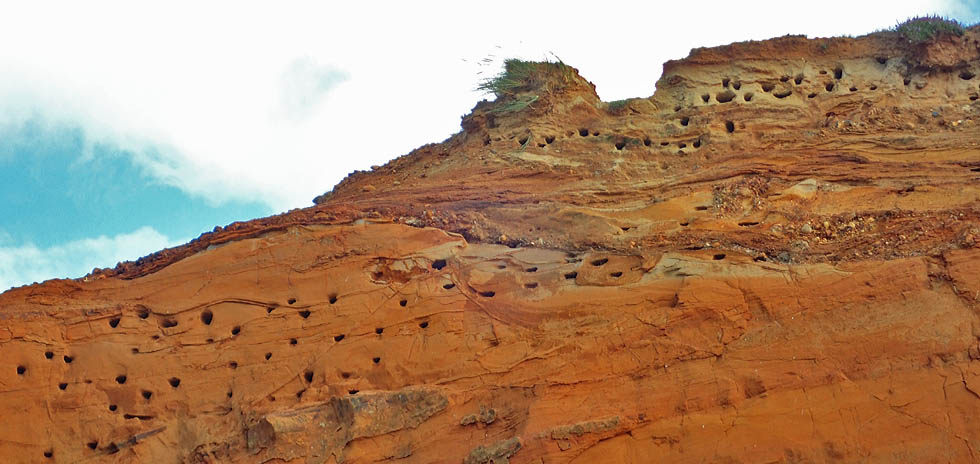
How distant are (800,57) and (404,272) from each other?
24.1 feet

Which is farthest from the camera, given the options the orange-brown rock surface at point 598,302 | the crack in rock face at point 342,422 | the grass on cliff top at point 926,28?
the grass on cliff top at point 926,28

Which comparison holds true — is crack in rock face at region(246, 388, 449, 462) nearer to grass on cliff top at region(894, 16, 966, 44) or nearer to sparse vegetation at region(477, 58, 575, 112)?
sparse vegetation at region(477, 58, 575, 112)

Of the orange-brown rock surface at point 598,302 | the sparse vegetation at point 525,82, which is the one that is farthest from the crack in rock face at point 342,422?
the sparse vegetation at point 525,82

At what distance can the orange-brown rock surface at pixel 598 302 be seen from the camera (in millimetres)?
10219

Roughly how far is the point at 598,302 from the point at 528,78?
5008mm

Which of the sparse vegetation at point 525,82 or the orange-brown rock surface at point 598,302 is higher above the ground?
the sparse vegetation at point 525,82

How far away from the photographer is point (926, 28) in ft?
45.1

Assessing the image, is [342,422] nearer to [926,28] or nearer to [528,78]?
[528,78]

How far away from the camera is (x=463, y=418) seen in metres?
10.7

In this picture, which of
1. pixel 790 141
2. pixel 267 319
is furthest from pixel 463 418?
pixel 790 141

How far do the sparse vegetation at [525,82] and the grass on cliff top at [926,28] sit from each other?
523cm

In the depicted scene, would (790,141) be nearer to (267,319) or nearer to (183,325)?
(267,319)

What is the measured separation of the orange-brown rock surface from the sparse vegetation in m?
0.08

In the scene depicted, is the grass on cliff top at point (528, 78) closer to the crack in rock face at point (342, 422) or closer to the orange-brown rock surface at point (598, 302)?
the orange-brown rock surface at point (598, 302)
